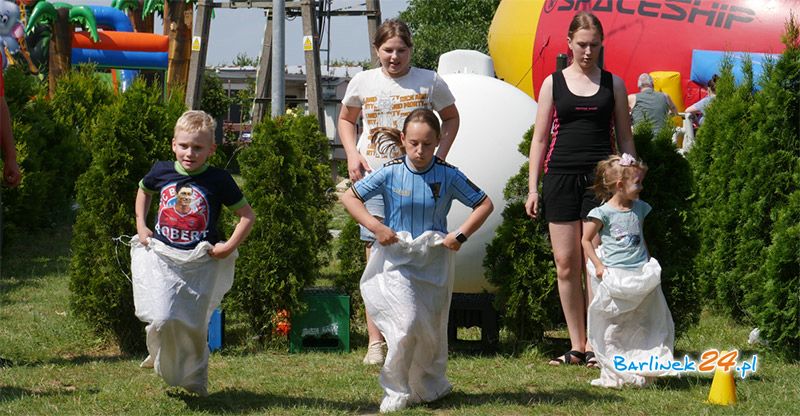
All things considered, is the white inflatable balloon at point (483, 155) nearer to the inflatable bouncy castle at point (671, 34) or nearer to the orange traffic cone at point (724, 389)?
the orange traffic cone at point (724, 389)

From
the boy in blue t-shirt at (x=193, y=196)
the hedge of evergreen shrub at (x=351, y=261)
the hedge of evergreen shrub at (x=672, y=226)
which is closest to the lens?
the boy in blue t-shirt at (x=193, y=196)

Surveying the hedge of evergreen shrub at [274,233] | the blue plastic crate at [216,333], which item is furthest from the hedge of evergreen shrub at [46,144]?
the blue plastic crate at [216,333]

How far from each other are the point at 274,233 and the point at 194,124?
1.94 metres

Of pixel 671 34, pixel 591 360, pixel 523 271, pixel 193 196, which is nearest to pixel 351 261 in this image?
pixel 523 271

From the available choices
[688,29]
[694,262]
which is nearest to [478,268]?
[694,262]

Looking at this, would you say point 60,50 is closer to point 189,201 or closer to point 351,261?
point 351,261

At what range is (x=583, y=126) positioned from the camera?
20.8ft

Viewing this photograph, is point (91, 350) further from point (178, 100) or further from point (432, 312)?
point (432, 312)

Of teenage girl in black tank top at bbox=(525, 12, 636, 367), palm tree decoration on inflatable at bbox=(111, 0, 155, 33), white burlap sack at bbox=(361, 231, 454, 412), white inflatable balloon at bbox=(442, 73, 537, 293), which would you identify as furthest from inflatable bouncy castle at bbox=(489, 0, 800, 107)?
white burlap sack at bbox=(361, 231, 454, 412)

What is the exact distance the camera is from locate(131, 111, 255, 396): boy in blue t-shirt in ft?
17.0

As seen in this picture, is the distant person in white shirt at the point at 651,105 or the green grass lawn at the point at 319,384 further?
the distant person in white shirt at the point at 651,105

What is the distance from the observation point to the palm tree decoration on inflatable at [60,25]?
67.4ft

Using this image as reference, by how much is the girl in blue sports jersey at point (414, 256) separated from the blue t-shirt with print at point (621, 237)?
3.11 ft

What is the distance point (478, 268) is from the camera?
7395 mm
